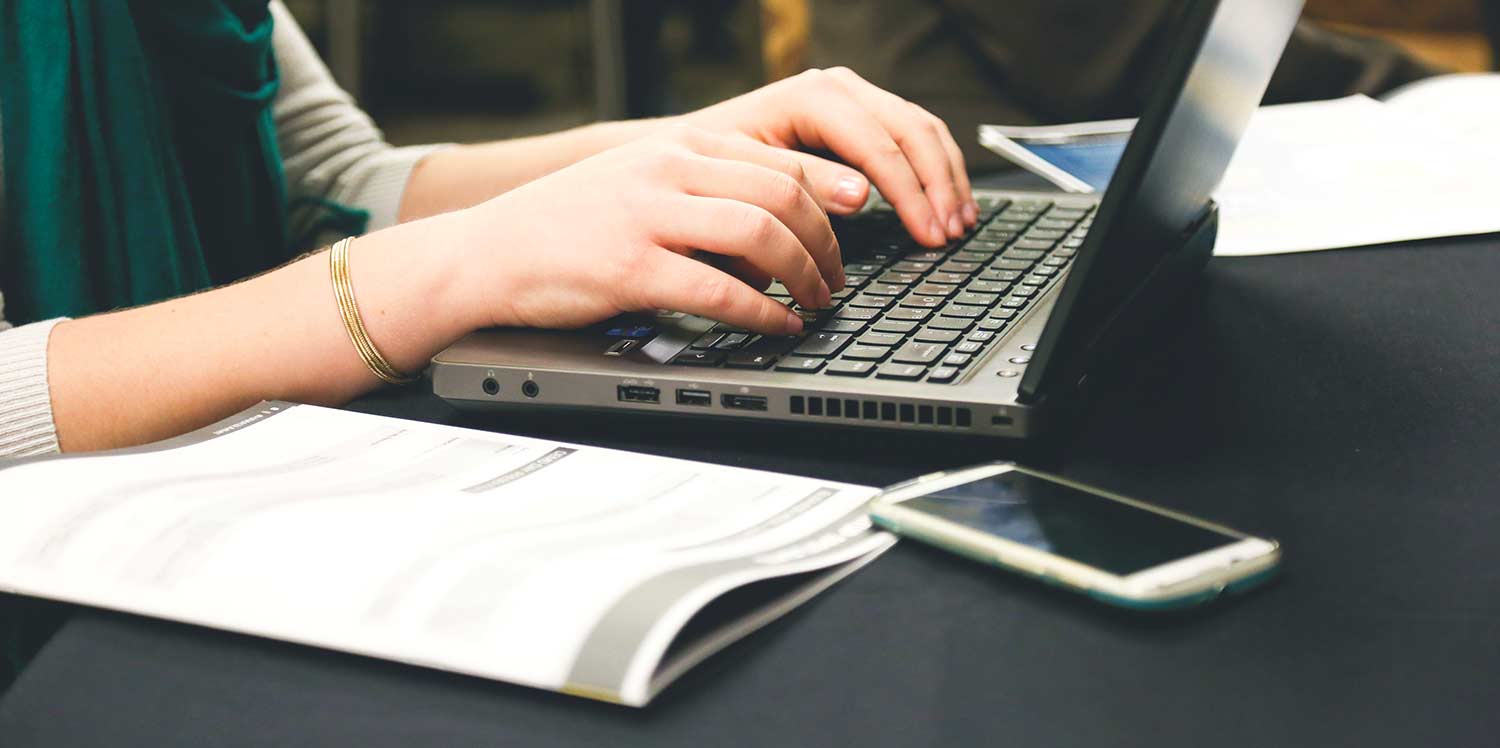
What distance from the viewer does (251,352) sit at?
0.58m

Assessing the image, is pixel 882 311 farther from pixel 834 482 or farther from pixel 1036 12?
pixel 1036 12

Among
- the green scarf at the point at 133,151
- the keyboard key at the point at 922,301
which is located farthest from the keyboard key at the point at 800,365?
the green scarf at the point at 133,151

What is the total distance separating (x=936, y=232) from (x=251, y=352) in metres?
0.38

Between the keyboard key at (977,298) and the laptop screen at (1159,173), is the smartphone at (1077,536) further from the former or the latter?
the keyboard key at (977,298)

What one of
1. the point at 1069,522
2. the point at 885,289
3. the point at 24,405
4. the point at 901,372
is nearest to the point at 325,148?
the point at 24,405

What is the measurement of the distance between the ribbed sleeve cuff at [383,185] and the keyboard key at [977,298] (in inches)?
22.5

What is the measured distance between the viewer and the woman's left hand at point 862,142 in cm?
71

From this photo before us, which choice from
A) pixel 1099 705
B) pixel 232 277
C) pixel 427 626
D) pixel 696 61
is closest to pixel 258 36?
pixel 232 277

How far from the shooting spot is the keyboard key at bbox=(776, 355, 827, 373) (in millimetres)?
501

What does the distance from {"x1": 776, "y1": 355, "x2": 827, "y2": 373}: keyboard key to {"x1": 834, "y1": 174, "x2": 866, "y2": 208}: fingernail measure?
0.21 metres

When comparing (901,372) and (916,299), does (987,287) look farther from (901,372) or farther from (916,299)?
(901,372)

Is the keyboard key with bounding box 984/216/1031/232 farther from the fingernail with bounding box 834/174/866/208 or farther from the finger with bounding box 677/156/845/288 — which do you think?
the finger with bounding box 677/156/845/288

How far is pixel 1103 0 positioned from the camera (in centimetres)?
146

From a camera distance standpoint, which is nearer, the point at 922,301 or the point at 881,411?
the point at 881,411
